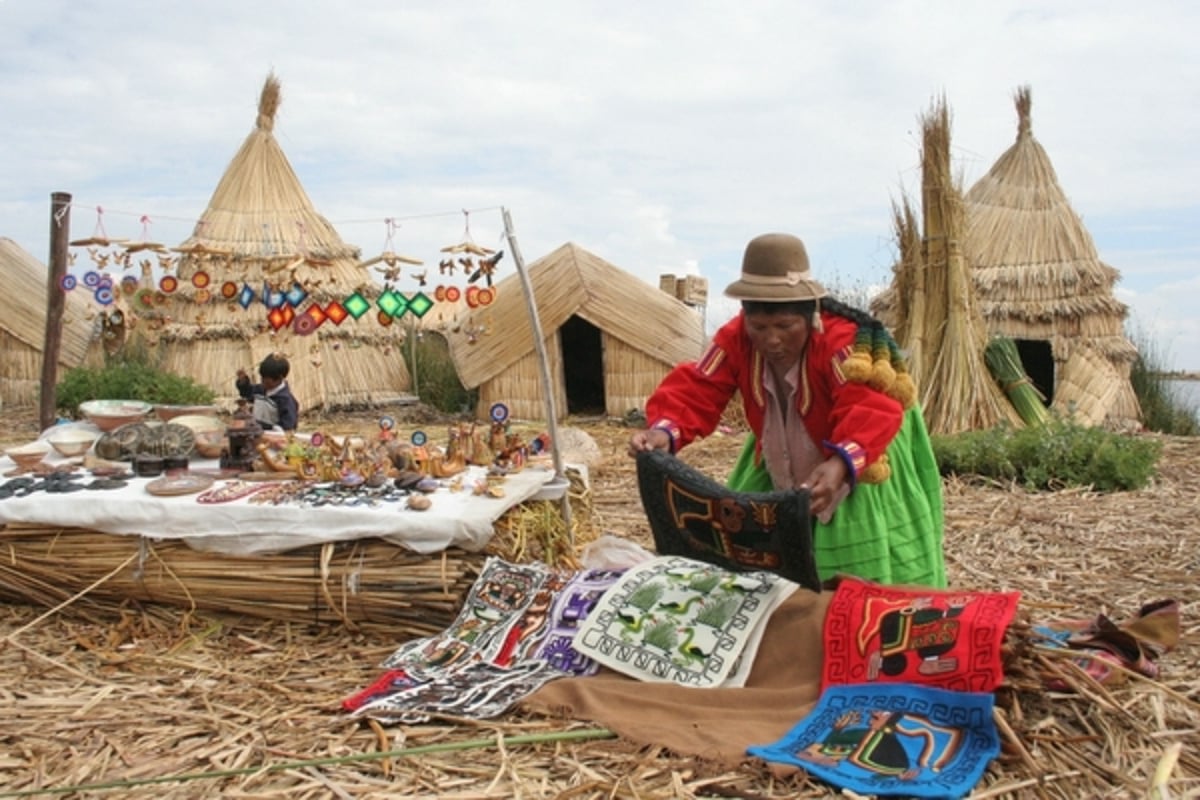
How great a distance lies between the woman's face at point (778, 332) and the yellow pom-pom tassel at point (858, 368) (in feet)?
0.50

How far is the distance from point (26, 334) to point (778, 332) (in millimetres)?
12937

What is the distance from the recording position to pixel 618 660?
293 centimetres

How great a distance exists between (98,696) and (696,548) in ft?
5.84

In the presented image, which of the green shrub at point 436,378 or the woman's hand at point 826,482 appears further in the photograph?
the green shrub at point 436,378

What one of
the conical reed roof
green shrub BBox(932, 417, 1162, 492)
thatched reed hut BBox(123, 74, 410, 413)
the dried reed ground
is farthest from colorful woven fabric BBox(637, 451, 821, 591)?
thatched reed hut BBox(123, 74, 410, 413)

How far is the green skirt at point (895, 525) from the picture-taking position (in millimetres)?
2887

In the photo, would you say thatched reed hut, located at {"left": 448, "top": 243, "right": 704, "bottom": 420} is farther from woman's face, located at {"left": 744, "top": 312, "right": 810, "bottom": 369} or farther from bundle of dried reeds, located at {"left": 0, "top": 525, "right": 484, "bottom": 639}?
woman's face, located at {"left": 744, "top": 312, "right": 810, "bottom": 369}

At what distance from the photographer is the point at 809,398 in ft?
9.46

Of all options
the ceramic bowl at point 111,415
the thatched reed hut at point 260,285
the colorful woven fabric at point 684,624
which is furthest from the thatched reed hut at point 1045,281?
the colorful woven fabric at point 684,624

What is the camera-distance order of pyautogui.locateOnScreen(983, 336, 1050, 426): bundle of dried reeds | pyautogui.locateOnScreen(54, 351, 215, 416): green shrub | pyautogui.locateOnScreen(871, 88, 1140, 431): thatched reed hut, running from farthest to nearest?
pyautogui.locateOnScreen(54, 351, 215, 416): green shrub → pyautogui.locateOnScreen(871, 88, 1140, 431): thatched reed hut → pyautogui.locateOnScreen(983, 336, 1050, 426): bundle of dried reeds

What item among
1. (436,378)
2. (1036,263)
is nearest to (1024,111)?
(1036,263)

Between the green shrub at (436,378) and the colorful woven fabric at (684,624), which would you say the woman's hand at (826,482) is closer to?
the colorful woven fabric at (684,624)

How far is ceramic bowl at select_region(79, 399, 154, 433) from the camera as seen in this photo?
4.77m

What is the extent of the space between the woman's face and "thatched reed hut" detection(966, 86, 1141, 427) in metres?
8.31
